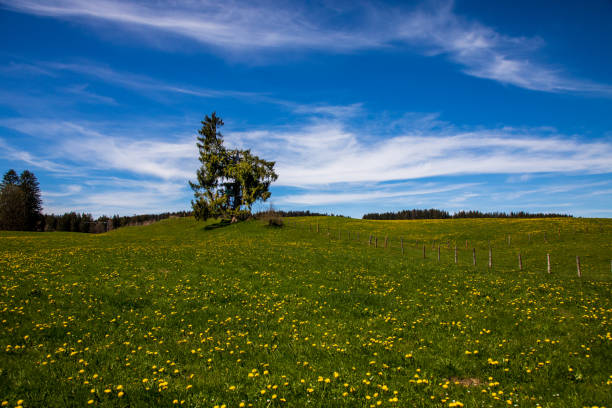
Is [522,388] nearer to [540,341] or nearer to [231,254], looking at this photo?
[540,341]

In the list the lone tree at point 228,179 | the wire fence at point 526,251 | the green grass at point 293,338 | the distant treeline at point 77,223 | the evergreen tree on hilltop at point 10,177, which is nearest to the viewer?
the green grass at point 293,338

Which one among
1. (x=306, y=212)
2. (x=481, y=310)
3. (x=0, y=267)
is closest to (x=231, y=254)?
(x=0, y=267)

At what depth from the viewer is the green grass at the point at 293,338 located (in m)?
7.54

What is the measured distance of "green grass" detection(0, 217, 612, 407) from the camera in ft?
24.7

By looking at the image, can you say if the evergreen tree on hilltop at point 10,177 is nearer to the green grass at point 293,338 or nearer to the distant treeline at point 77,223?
the distant treeline at point 77,223

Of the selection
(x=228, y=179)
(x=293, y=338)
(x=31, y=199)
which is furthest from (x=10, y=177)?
(x=293, y=338)

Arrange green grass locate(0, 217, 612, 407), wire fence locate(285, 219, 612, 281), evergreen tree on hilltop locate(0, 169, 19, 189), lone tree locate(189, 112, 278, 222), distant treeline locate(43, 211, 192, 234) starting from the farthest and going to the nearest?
A: distant treeline locate(43, 211, 192, 234) → evergreen tree on hilltop locate(0, 169, 19, 189) → lone tree locate(189, 112, 278, 222) → wire fence locate(285, 219, 612, 281) → green grass locate(0, 217, 612, 407)

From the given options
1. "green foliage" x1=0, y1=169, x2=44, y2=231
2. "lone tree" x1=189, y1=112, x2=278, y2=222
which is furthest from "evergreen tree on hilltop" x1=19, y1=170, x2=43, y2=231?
"lone tree" x1=189, y1=112, x2=278, y2=222

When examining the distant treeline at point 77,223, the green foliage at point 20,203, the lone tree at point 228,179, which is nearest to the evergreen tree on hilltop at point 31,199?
the green foliage at point 20,203

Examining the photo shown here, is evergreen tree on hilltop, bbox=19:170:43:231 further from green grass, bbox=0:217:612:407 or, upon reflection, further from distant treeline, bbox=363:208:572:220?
distant treeline, bbox=363:208:572:220

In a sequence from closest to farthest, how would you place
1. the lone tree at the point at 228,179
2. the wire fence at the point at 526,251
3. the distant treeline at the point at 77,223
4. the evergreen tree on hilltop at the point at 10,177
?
the wire fence at the point at 526,251, the lone tree at the point at 228,179, the evergreen tree on hilltop at the point at 10,177, the distant treeline at the point at 77,223

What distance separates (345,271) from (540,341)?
48.9 feet

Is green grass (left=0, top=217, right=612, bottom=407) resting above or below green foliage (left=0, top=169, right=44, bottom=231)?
below

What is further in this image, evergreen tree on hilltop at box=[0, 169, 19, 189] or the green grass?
evergreen tree on hilltop at box=[0, 169, 19, 189]
